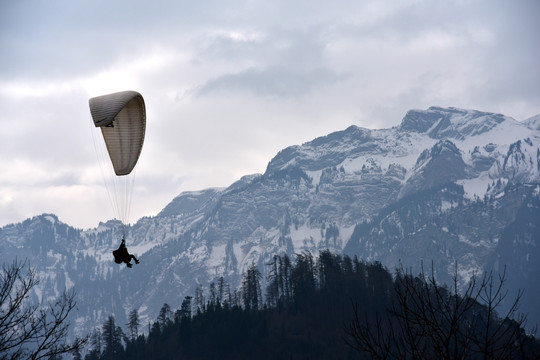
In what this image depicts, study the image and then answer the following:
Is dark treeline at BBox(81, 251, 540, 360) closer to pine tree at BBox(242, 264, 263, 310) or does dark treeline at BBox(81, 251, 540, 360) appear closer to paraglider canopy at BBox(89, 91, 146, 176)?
pine tree at BBox(242, 264, 263, 310)

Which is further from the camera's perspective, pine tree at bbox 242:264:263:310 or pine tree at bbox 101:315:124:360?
pine tree at bbox 242:264:263:310

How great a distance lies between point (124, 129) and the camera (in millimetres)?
39312

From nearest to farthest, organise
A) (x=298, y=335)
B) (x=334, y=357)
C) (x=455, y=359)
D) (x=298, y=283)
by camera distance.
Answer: (x=455, y=359)
(x=334, y=357)
(x=298, y=335)
(x=298, y=283)

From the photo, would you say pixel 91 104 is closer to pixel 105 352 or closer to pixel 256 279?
pixel 105 352

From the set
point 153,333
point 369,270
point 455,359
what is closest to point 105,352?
point 153,333

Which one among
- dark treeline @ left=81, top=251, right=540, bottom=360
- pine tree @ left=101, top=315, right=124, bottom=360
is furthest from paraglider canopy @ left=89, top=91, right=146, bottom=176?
pine tree @ left=101, top=315, right=124, bottom=360

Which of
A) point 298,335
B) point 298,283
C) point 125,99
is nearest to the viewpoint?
point 125,99

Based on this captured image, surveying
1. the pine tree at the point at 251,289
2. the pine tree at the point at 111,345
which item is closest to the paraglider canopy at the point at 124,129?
the pine tree at the point at 111,345

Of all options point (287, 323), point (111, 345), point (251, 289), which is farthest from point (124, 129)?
point (251, 289)

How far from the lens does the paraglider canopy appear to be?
37.7 meters

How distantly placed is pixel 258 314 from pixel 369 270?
2725cm

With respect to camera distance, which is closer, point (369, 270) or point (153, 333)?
point (153, 333)

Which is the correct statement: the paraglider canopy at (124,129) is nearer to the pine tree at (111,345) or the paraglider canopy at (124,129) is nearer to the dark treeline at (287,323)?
the dark treeline at (287,323)

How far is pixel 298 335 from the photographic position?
137m
